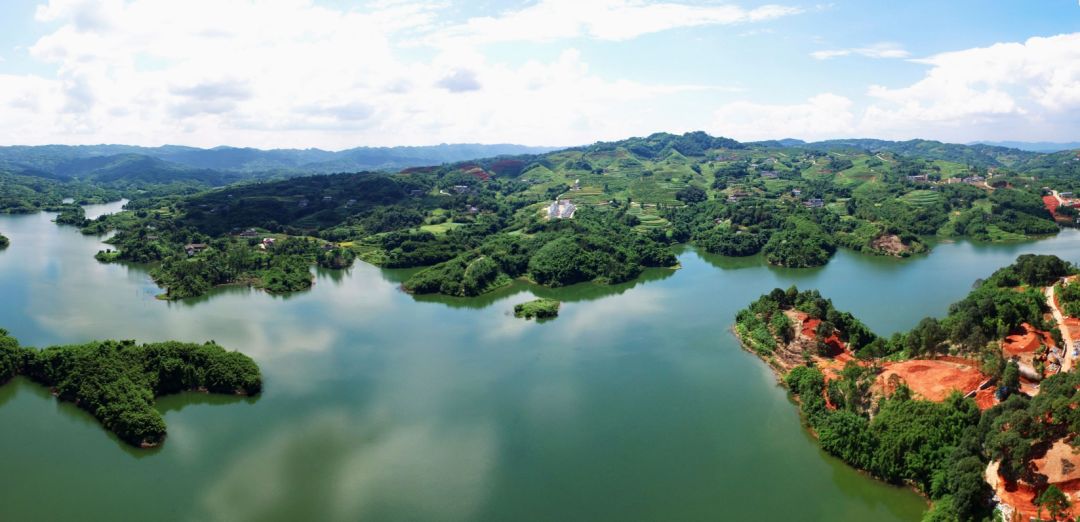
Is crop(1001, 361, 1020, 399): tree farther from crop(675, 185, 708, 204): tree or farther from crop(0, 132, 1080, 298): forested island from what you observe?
crop(675, 185, 708, 204): tree

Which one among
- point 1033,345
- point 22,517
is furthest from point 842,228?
point 22,517

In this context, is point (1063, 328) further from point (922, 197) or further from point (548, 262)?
point (922, 197)

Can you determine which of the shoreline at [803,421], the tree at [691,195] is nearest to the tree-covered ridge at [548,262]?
the shoreline at [803,421]

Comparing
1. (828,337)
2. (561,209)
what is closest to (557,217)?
(561,209)

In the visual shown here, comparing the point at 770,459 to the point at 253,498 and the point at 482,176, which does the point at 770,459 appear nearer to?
the point at 253,498

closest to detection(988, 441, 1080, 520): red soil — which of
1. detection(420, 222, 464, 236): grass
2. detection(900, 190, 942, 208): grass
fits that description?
detection(420, 222, 464, 236): grass
